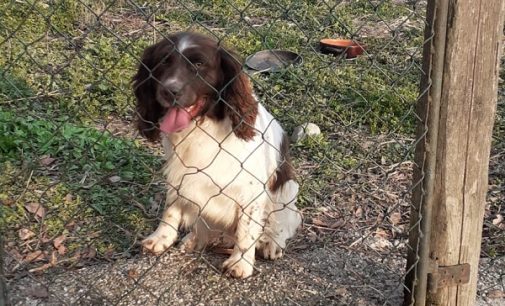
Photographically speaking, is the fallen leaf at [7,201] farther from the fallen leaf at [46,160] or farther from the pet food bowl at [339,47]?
the pet food bowl at [339,47]

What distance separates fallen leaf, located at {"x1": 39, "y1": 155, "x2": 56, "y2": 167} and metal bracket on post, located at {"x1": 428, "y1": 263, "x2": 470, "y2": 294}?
2.77 meters

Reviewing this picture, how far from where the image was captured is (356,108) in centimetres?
561

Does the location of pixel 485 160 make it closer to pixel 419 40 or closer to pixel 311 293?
pixel 311 293

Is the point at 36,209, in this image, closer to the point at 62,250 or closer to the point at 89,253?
the point at 62,250

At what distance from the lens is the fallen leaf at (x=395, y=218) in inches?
167

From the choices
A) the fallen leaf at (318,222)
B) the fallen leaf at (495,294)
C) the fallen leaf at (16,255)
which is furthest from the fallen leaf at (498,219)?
the fallen leaf at (16,255)

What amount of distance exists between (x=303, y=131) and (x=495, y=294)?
2017 mm

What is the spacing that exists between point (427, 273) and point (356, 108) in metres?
2.82

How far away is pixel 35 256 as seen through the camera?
3.68m

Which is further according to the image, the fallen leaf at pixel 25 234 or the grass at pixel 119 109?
the grass at pixel 119 109

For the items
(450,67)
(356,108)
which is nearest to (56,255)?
→ (450,67)

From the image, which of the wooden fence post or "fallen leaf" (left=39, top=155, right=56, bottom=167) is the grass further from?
the wooden fence post

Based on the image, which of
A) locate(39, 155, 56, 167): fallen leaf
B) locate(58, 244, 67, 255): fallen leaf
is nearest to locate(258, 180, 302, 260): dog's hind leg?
locate(58, 244, 67, 255): fallen leaf

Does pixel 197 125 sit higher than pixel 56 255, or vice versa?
pixel 197 125
